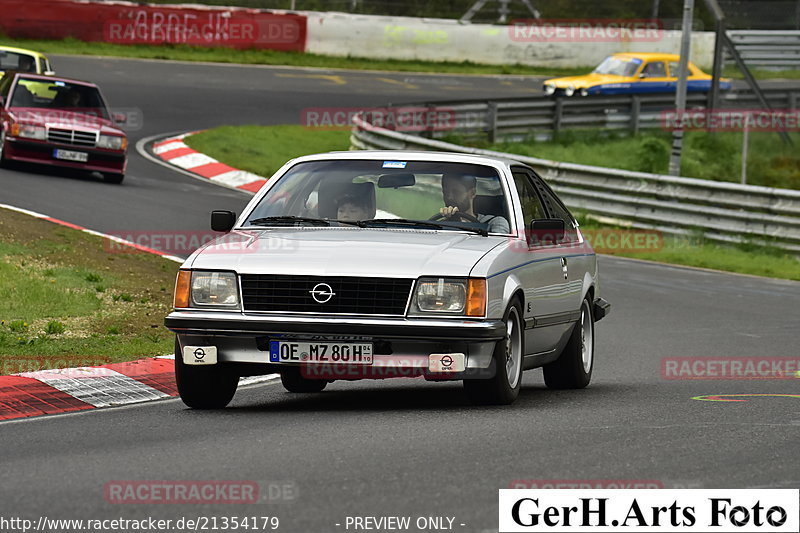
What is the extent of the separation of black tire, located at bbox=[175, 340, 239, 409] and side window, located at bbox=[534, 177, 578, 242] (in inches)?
106

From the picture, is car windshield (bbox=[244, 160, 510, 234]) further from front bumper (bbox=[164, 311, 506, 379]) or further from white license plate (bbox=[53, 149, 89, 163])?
white license plate (bbox=[53, 149, 89, 163])

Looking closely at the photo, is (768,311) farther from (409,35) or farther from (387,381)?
(409,35)

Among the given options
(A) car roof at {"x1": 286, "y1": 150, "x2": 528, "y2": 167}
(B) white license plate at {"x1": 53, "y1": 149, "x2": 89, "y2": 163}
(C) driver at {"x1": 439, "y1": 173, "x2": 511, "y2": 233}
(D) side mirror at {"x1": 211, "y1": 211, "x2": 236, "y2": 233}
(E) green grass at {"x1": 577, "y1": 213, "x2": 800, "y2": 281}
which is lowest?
(E) green grass at {"x1": 577, "y1": 213, "x2": 800, "y2": 281}

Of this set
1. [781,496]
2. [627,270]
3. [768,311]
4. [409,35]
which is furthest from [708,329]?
[409,35]

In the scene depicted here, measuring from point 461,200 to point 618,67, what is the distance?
28.4 meters

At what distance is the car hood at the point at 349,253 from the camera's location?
26.4 feet

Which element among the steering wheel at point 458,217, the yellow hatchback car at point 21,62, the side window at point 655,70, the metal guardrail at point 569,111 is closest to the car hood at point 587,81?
the side window at point 655,70

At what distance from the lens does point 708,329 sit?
47.9 ft

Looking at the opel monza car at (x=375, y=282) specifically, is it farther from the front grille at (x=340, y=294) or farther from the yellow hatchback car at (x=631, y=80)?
the yellow hatchback car at (x=631, y=80)

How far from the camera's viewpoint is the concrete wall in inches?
1692

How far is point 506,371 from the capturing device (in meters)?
8.40

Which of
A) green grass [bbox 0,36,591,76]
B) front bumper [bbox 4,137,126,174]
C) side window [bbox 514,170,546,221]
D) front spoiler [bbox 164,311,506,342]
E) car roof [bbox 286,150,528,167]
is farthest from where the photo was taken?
green grass [bbox 0,36,591,76]

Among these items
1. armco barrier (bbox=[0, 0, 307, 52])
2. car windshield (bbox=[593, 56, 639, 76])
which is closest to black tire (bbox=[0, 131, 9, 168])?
armco barrier (bbox=[0, 0, 307, 52])

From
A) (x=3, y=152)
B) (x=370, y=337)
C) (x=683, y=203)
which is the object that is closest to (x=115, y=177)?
(x=3, y=152)
